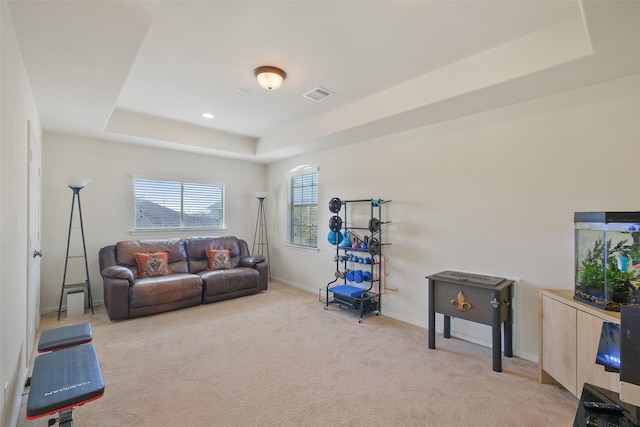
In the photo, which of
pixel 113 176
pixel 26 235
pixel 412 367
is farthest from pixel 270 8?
pixel 113 176

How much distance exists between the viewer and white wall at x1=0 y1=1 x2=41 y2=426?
155 cm

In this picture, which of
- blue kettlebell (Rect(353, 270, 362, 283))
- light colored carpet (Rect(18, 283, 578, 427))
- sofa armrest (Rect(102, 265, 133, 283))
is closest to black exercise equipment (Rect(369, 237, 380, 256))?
blue kettlebell (Rect(353, 270, 362, 283))

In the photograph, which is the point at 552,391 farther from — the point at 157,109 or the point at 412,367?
the point at 157,109

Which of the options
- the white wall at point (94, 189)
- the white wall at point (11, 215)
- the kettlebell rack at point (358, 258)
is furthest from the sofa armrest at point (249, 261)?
the white wall at point (11, 215)

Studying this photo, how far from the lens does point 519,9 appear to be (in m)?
2.10

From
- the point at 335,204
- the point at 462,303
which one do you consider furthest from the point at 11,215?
the point at 462,303

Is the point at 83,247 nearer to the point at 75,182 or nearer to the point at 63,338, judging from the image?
the point at 75,182

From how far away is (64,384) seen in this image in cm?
154

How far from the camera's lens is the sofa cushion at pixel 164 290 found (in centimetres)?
399

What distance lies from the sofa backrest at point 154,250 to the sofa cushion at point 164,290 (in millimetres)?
434

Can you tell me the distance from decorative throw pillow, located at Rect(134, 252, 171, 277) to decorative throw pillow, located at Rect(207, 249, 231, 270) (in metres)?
0.70

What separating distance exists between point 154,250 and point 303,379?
3.53 meters

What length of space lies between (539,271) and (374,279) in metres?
2.00

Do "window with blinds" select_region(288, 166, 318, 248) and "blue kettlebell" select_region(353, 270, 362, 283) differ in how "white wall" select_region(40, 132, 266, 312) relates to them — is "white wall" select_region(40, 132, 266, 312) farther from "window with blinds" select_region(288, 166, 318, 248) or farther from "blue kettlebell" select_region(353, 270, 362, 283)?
A: "blue kettlebell" select_region(353, 270, 362, 283)
